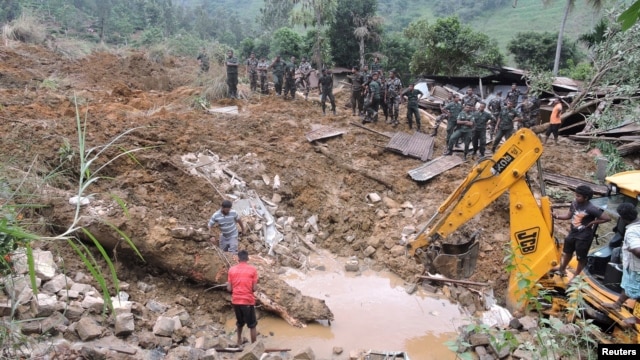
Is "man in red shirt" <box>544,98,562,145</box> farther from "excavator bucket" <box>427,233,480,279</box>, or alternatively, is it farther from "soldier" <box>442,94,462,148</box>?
"excavator bucket" <box>427,233,480,279</box>

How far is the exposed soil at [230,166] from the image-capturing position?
6.94 m

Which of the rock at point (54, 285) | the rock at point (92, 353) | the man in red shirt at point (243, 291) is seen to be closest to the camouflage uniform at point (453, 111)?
the man in red shirt at point (243, 291)

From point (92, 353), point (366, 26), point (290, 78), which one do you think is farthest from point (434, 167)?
point (366, 26)

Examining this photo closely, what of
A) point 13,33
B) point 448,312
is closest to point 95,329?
point 448,312

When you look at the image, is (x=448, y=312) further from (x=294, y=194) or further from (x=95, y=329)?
(x=95, y=329)

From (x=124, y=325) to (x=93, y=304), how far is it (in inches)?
18.0

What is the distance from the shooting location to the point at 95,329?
4.33 metres

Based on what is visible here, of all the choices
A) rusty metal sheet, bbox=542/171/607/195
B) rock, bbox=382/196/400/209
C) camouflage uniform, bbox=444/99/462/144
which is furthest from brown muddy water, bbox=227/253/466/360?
camouflage uniform, bbox=444/99/462/144

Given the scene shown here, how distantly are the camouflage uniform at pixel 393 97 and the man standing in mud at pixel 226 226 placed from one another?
771cm

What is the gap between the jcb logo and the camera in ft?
18.1

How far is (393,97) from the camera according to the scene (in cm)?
1271

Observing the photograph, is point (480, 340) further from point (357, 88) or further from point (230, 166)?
point (357, 88)

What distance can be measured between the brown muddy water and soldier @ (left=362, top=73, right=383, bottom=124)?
644 centimetres

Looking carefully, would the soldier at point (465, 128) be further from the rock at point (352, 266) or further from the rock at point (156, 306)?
the rock at point (156, 306)
